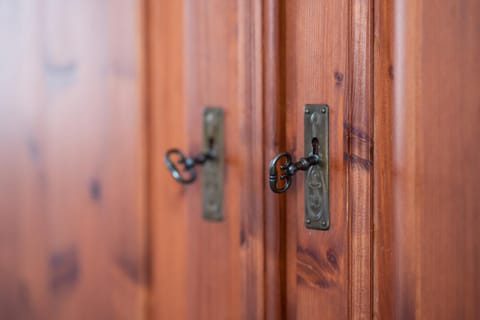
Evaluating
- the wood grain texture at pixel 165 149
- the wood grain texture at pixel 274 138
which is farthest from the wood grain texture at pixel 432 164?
the wood grain texture at pixel 165 149

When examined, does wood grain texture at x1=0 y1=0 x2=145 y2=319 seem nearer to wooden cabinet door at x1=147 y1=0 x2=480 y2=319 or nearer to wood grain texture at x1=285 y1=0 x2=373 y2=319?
wooden cabinet door at x1=147 y1=0 x2=480 y2=319

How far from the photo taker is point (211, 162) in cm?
63

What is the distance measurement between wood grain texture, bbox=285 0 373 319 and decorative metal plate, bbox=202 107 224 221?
0.30ft

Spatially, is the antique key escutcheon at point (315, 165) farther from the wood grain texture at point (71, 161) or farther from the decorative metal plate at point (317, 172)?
the wood grain texture at point (71, 161)

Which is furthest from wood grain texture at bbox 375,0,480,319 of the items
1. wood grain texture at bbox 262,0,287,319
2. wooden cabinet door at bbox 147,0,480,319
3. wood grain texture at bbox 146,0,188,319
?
wood grain texture at bbox 146,0,188,319

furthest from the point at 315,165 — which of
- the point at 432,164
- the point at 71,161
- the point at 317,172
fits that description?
the point at 71,161

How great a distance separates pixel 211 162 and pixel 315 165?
0.46 feet

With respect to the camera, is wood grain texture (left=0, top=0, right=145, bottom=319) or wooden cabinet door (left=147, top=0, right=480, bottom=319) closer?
wooden cabinet door (left=147, top=0, right=480, bottom=319)

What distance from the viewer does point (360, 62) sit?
0.53 m

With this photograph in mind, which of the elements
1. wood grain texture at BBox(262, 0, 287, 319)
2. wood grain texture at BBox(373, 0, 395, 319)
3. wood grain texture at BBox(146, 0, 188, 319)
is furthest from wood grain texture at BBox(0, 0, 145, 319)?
wood grain texture at BBox(373, 0, 395, 319)

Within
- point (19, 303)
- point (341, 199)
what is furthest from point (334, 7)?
point (19, 303)

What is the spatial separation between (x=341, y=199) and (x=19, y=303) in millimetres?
553

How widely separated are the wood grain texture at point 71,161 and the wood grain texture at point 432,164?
32 centimetres

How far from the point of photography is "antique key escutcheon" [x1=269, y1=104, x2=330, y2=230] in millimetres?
551
